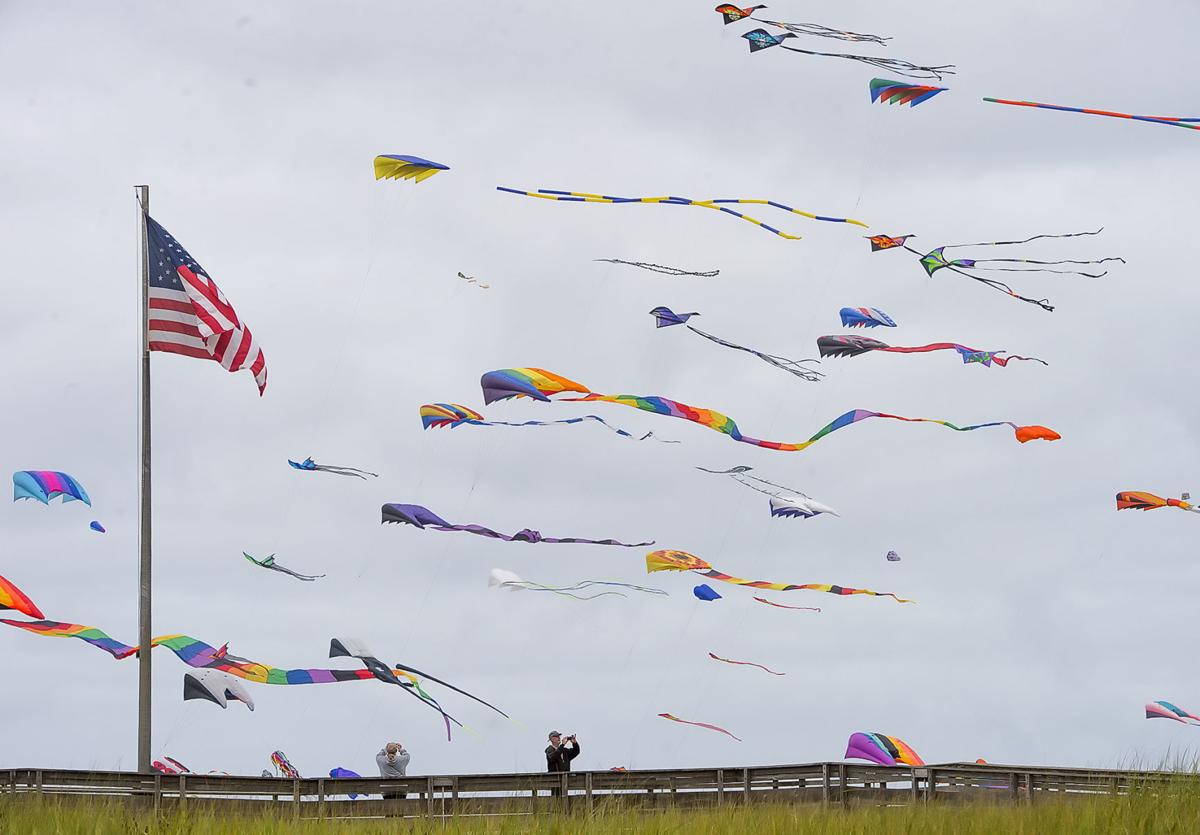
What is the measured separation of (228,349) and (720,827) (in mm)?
9474

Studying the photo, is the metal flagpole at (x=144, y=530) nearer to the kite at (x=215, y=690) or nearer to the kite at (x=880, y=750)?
the kite at (x=215, y=690)

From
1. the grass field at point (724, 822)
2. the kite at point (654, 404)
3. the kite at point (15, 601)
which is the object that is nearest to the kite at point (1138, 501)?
the kite at point (654, 404)

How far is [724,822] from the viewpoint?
51.8 ft

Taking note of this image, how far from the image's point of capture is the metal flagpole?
19.1 metres

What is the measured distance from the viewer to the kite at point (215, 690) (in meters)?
20.5

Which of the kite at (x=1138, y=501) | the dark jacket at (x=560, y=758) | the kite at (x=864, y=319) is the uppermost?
the kite at (x=864, y=319)

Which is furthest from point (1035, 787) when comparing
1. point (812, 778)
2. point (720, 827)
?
point (720, 827)

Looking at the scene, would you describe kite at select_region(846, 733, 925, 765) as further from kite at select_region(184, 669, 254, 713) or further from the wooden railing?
kite at select_region(184, 669, 254, 713)

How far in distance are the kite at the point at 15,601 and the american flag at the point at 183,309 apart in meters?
3.35

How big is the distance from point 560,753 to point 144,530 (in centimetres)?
557

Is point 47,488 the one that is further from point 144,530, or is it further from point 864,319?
point 864,319

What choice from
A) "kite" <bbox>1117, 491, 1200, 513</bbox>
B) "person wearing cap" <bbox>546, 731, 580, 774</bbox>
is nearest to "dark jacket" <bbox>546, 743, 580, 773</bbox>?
"person wearing cap" <bbox>546, 731, 580, 774</bbox>

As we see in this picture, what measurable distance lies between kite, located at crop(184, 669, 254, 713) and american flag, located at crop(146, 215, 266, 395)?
389 cm

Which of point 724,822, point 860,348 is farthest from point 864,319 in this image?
point 724,822
